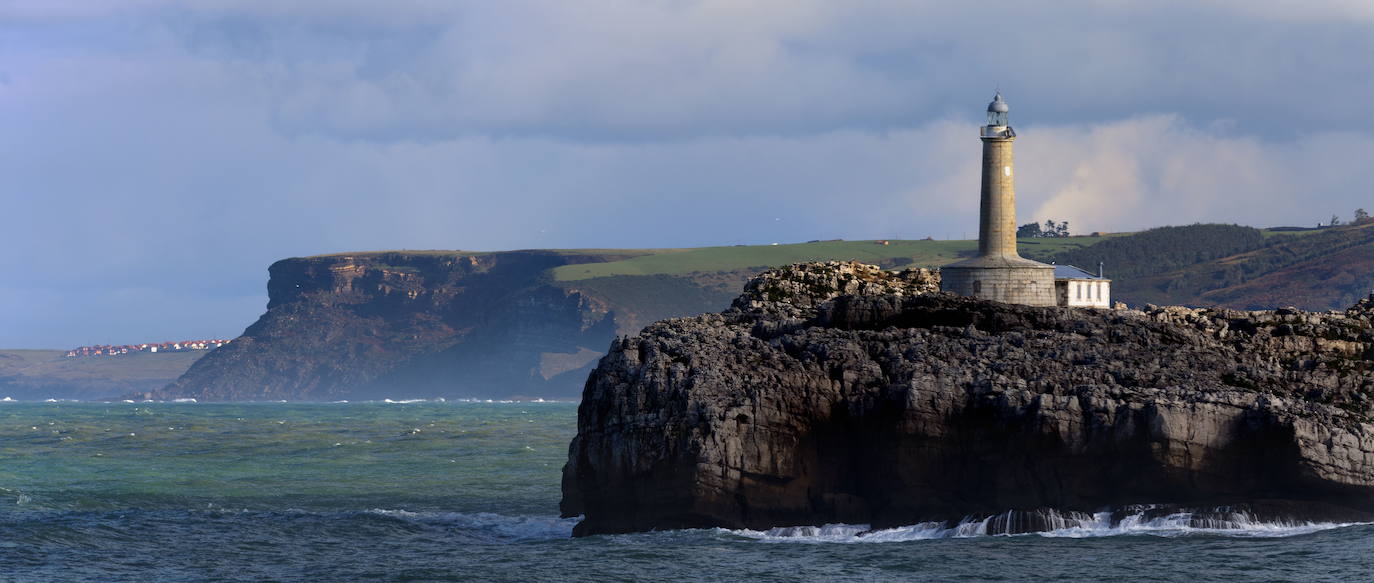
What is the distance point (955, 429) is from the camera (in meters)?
48.5

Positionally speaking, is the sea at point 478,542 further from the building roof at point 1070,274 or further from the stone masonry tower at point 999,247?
the building roof at point 1070,274

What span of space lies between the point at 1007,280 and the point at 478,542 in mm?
26658

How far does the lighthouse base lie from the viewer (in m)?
68.0

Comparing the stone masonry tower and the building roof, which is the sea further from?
the building roof

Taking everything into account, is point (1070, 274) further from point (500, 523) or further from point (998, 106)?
point (500, 523)

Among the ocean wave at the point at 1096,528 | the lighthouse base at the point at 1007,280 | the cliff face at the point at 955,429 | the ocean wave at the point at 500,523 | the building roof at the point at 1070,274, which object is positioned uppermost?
the building roof at the point at 1070,274

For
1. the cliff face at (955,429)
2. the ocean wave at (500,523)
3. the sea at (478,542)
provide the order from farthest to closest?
the ocean wave at (500,523), the cliff face at (955,429), the sea at (478,542)

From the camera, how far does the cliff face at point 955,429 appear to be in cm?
4681

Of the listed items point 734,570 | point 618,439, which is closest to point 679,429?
point 618,439

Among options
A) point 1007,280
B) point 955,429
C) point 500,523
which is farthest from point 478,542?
point 1007,280

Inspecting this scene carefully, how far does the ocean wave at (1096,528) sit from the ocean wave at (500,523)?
778cm

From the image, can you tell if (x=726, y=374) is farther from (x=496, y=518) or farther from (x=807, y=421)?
(x=496, y=518)

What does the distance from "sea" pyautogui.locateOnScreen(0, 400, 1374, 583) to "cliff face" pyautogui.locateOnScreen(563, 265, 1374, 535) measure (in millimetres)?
948

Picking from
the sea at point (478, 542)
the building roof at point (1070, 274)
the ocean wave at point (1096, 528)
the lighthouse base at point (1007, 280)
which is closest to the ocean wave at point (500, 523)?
the sea at point (478, 542)
